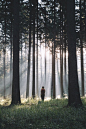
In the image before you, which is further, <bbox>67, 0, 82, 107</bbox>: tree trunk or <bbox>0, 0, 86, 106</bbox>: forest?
<bbox>0, 0, 86, 106</bbox>: forest

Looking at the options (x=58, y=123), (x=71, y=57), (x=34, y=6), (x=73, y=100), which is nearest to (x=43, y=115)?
(x=58, y=123)

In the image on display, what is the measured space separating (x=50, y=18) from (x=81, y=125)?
1290cm

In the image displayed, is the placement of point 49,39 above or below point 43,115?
above

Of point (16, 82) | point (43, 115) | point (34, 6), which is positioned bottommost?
point (43, 115)

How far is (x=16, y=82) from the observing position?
968cm

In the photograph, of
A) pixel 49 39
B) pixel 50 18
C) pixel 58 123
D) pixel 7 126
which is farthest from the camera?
pixel 49 39

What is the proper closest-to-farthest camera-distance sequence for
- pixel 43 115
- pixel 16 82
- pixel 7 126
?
pixel 7 126 < pixel 43 115 < pixel 16 82

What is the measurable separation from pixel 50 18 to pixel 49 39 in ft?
10.3

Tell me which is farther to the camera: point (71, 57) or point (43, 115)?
point (71, 57)

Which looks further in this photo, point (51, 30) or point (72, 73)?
point (51, 30)

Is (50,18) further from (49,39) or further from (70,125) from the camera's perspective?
(70,125)

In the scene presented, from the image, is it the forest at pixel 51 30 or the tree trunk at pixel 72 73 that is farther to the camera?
the forest at pixel 51 30

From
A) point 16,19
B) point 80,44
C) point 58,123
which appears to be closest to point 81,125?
point 58,123

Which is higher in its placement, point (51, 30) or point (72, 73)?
point (51, 30)
